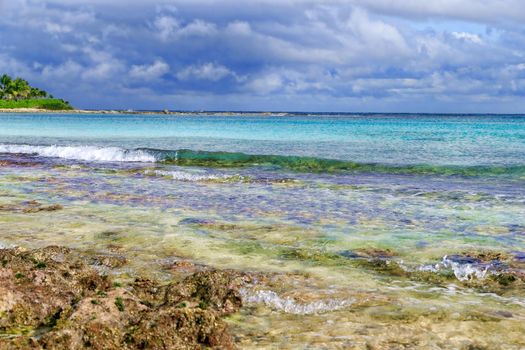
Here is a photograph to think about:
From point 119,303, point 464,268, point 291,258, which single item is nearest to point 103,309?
point 119,303

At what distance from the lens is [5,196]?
1455 centimetres

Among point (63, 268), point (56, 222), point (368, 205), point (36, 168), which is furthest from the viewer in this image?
point (36, 168)

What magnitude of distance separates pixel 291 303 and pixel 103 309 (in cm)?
219

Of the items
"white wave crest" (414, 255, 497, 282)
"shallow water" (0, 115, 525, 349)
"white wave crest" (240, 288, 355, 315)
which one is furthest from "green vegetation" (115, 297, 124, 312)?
"white wave crest" (414, 255, 497, 282)

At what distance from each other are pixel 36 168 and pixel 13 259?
690 inches

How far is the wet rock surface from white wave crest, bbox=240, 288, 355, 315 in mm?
232

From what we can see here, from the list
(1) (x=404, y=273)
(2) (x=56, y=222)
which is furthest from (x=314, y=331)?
(2) (x=56, y=222)

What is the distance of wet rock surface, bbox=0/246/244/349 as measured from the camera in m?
4.80

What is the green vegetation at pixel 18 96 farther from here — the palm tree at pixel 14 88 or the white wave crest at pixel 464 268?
the white wave crest at pixel 464 268

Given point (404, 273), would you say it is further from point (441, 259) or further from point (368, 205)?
point (368, 205)

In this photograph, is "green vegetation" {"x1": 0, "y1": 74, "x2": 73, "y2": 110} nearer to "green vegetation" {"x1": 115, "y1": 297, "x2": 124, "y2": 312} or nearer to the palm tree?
the palm tree

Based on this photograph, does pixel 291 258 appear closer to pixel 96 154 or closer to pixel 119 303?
pixel 119 303

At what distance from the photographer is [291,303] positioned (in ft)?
20.7

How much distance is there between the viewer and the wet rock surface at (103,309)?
4801 mm
